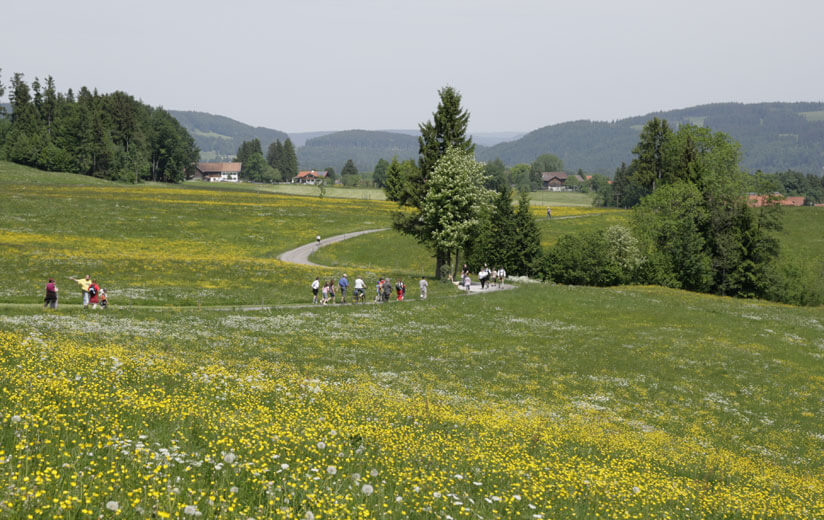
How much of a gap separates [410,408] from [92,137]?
170 m

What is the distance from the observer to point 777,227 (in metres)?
74.6

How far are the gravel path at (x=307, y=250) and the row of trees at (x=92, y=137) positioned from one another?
92868 mm

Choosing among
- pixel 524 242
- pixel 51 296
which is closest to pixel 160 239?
pixel 51 296

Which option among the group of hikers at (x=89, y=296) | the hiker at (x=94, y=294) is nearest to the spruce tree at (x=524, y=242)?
the group of hikers at (x=89, y=296)

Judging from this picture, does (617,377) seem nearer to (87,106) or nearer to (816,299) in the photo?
(816,299)

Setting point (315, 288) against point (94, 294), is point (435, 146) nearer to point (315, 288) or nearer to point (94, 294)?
point (315, 288)

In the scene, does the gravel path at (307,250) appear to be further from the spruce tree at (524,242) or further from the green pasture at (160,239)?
the spruce tree at (524,242)

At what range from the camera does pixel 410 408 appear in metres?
17.6

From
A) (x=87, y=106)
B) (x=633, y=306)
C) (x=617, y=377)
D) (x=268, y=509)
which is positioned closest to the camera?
(x=268, y=509)

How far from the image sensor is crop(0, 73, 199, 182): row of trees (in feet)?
502

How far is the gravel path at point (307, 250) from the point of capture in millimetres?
71062

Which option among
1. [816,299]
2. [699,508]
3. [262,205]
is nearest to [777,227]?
[816,299]

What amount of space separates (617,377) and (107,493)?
26.7 metres

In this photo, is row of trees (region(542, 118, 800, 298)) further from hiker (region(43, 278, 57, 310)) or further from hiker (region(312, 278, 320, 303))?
hiker (region(43, 278, 57, 310))
